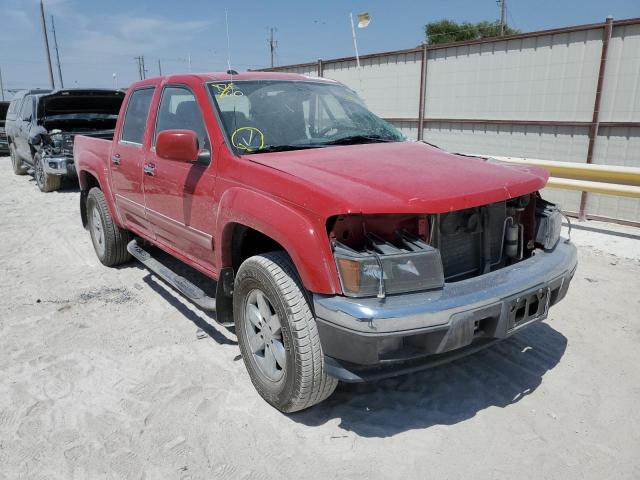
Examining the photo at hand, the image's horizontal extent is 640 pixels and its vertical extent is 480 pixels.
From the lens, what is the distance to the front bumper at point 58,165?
10141mm

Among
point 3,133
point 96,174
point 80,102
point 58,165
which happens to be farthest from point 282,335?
point 3,133

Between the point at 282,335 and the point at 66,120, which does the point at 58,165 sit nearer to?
the point at 66,120

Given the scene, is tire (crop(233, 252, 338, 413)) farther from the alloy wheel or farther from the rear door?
the rear door

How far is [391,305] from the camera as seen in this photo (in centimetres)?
235

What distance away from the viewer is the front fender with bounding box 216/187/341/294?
2.43m

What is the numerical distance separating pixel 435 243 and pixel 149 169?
2581 mm

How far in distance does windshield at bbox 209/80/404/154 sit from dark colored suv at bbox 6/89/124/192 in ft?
23.9

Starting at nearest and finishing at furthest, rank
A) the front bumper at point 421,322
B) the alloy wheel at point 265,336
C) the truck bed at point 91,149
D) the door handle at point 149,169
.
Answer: the front bumper at point 421,322, the alloy wheel at point 265,336, the door handle at point 149,169, the truck bed at point 91,149

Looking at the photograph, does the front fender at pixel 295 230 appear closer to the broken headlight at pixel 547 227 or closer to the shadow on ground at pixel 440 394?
the shadow on ground at pixel 440 394

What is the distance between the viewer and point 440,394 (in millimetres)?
3150

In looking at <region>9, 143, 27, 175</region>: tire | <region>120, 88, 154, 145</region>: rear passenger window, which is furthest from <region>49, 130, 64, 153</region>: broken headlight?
<region>120, 88, 154, 145</region>: rear passenger window

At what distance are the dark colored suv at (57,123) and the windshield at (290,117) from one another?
728cm

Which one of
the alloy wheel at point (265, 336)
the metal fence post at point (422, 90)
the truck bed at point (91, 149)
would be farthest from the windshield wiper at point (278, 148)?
the metal fence post at point (422, 90)

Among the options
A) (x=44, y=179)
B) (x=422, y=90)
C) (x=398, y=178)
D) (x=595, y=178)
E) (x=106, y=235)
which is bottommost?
(x=44, y=179)
